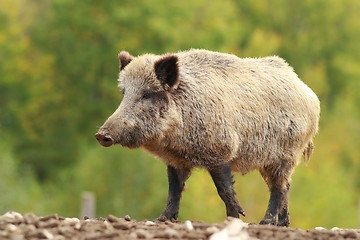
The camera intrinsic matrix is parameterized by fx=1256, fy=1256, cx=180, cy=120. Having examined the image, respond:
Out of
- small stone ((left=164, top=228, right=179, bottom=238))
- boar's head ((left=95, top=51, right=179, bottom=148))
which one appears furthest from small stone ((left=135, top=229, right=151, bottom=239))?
boar's head ((left=95, top=51, right=179, bottom=148))

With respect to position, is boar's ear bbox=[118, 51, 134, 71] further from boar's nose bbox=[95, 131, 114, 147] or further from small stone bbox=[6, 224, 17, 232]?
small stone bbox=[6, 224, 17, 232]

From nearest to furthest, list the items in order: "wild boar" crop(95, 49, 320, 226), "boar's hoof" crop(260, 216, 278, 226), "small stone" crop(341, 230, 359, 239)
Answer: "small stone" crop(341, 230, 359, 239) → "wild boar" crop(95, 49, 320, 226) → "boar's hoof" crop(260, 216, 278, 226)

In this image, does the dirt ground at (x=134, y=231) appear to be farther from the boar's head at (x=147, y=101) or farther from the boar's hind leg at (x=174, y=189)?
the boar's hind leg at (x=174, y=189)

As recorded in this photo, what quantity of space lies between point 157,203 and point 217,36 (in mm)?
22048

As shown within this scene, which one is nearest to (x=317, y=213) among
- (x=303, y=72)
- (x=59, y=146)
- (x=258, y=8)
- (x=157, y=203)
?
(x=157, y=203)

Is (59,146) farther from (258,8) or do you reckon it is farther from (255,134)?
(255,134)

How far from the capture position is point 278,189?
16.7 m

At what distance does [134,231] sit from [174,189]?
10.7ft

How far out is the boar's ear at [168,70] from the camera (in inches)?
607

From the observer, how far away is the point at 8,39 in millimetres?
62969

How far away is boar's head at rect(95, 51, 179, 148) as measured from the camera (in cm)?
1509

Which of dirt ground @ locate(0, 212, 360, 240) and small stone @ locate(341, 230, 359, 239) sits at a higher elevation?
small stone @ locate(341, 230, 359, 239)

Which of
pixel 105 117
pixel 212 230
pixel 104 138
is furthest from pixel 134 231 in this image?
pixel 105 117

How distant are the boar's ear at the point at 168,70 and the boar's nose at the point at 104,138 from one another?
1225 mm
